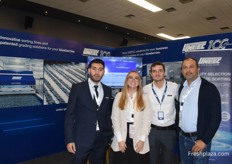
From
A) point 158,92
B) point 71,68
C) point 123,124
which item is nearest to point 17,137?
point 71,68

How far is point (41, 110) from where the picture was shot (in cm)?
394

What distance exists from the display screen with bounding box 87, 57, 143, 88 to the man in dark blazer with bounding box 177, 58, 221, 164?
231 centimetres

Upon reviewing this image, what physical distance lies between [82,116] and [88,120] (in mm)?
78

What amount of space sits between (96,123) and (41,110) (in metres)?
2.21

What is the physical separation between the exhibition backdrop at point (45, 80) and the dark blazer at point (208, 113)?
1105mm

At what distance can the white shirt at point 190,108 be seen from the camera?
2.15 m

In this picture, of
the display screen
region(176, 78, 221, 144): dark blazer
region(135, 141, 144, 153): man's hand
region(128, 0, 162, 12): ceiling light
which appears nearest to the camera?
region(176, 78, 221, 144): dark blazer

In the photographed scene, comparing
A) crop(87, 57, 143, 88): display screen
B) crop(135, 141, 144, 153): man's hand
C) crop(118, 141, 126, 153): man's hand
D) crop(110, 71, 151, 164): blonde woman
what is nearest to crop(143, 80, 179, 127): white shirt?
crop(110, 71, 151, 164): blonde woman

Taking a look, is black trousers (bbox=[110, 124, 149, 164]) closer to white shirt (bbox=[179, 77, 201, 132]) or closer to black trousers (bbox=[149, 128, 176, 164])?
black trousers (bbox=[149, 128, 176, 164])

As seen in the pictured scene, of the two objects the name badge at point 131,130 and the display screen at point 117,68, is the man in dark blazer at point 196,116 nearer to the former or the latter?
the name badge at point 131,130

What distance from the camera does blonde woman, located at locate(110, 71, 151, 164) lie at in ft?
7.04

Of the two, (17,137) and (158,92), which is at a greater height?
(158,92)

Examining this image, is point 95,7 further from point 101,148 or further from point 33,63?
point 101,148

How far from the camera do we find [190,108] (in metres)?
2.17
